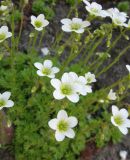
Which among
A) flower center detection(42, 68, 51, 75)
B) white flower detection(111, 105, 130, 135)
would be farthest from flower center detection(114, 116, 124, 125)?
flower center detection(42, 68, 51, 75)

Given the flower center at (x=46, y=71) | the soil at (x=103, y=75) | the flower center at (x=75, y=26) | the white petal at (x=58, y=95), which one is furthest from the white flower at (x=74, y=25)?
the soil at (x=103, y=75)

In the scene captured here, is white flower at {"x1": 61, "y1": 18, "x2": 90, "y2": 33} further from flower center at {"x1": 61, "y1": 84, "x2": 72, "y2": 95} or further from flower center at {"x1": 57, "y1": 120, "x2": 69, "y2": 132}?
flower center at {"x1": 57, "y1": 120, "x2": 69, "y2": 132}

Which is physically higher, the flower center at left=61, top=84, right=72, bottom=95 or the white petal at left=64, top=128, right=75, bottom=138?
the flower center at left=61, top=84, right=72, bottom=95

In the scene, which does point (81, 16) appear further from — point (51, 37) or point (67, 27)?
point (67, 27)

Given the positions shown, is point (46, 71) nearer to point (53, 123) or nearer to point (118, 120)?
point (53, 123)

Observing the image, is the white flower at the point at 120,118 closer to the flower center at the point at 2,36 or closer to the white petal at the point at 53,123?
the white petal at the point at 53,123

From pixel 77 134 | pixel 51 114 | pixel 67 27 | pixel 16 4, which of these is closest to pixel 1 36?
pixel 67 27

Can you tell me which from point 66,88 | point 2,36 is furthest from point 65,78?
point 2,36
